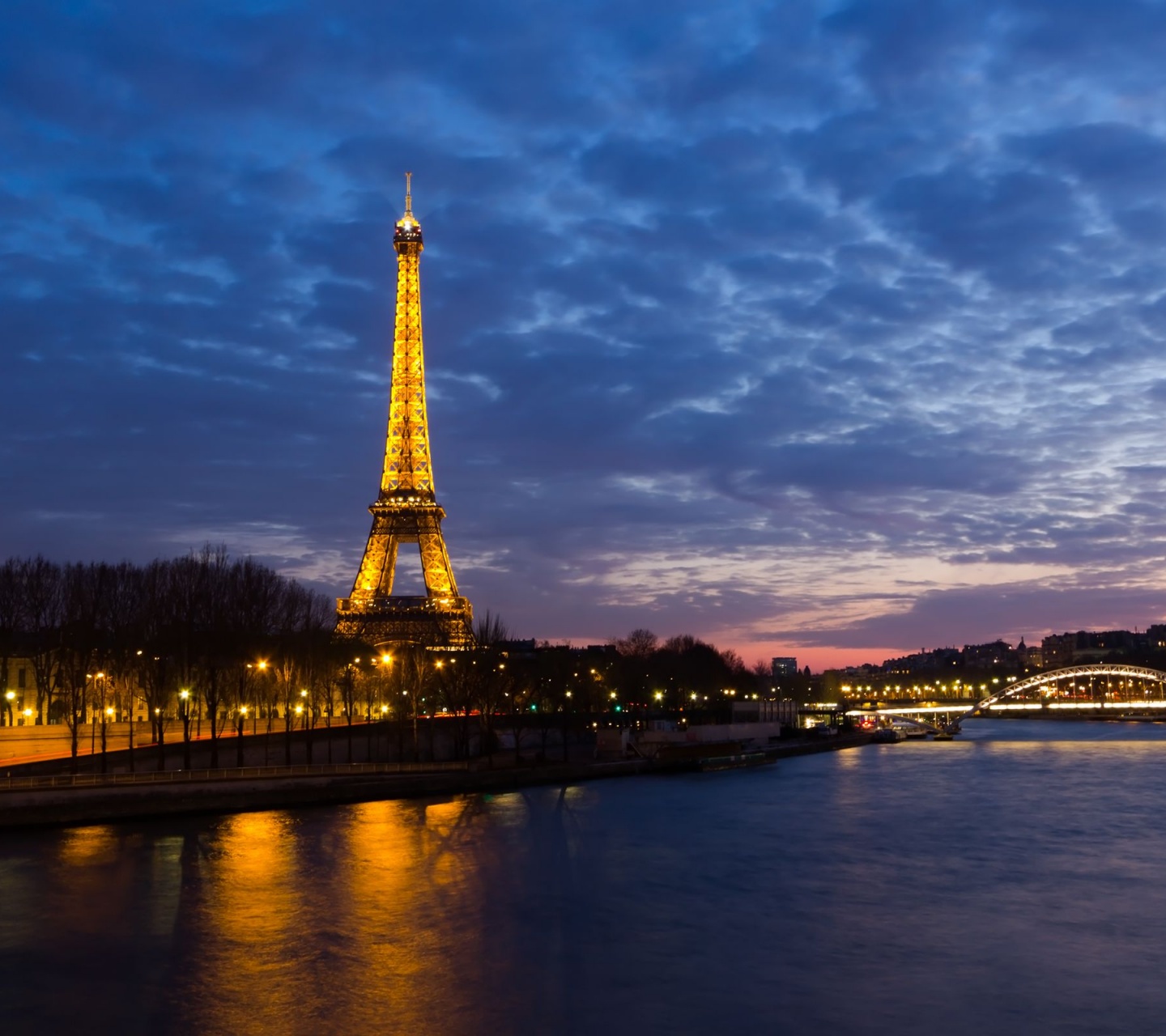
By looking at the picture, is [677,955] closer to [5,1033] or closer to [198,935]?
[198,935]

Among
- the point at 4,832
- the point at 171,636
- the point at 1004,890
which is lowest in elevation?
the point at 1004,890

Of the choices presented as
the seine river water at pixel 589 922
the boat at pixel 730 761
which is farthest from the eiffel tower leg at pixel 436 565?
the seine river water at pixel 589 922

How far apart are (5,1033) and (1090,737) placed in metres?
90.2

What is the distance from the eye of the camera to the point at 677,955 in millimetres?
19750

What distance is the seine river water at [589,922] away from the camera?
16578 mm

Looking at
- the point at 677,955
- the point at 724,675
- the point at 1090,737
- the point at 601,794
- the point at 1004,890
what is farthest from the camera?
the point at 724,675

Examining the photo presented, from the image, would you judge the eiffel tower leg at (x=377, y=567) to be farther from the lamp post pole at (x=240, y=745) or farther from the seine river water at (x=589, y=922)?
the seine river water at (x=589, y=922)

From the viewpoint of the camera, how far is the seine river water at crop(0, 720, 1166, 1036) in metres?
16.6

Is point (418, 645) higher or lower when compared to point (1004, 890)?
higher

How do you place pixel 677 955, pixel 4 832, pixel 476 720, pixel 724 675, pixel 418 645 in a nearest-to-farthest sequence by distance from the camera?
pixel 677 955 → pixel 4 832 → pixel 476 720 → pixel 418 645 → pixel 724 675

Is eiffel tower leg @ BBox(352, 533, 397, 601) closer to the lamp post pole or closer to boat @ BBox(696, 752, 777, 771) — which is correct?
boat @ BBox(696, 752, 777, 771)

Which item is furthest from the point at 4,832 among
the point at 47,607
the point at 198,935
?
the point at 47,607

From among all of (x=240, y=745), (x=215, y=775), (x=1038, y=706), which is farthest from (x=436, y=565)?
(x=1038, y=706)

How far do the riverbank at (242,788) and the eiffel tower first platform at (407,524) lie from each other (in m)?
31.5
